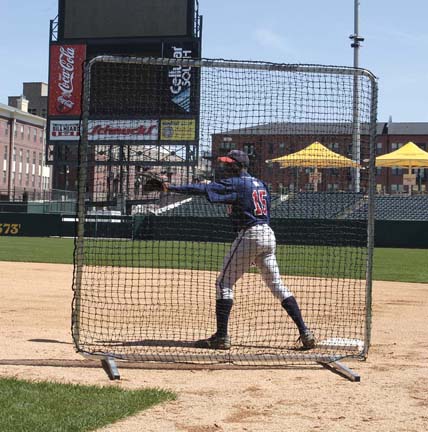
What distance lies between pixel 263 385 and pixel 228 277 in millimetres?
1660

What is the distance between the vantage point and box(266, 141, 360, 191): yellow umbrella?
9.04 m

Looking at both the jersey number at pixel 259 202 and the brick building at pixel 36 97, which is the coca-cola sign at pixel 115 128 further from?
the brick building at pixel 36 97

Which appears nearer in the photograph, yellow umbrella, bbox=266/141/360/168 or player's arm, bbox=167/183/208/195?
player's arm, bbox=167/183/208/195

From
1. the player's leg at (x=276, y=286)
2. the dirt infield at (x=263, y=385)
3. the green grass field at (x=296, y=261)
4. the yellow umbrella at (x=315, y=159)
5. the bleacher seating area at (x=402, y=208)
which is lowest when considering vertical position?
the green grass field at (x=296, y=261)

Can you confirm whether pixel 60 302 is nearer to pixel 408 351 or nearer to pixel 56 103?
pixel 408 351

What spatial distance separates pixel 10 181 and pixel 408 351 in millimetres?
74444

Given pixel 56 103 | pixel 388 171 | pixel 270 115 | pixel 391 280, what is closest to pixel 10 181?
pixel 56 103

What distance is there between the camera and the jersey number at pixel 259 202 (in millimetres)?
7320

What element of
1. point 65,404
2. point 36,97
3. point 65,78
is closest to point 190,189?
point 65,404

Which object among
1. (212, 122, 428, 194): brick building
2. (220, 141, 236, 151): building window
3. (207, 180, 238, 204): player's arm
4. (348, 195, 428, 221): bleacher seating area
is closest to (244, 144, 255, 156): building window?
(212, 122, 428, 194): brick building

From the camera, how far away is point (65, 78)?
39938 mm

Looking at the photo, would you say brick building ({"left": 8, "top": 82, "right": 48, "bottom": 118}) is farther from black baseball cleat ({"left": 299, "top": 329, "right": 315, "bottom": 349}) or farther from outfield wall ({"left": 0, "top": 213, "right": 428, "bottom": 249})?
black baseball cleat ({"left": 299, "top": 329, "right": 315, "bottom": 349})

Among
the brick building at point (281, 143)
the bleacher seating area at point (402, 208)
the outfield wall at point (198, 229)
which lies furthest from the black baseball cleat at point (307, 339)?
the bleacher seating area at point (402, 208)

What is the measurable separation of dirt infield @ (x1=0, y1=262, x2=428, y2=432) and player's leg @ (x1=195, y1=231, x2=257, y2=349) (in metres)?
0.96
